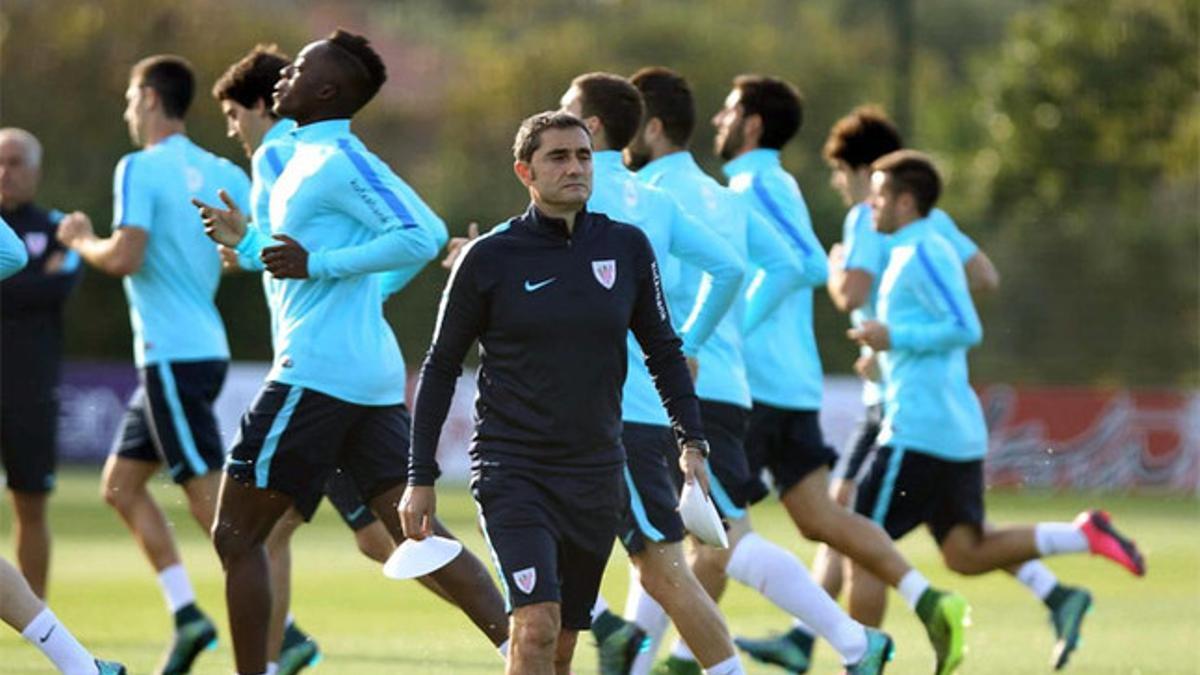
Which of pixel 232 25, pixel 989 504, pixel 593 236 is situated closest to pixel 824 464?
pixel 593 236

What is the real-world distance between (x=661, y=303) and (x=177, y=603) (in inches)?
157

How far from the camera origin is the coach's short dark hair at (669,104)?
32.1 feet

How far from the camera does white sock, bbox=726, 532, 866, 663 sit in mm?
9617

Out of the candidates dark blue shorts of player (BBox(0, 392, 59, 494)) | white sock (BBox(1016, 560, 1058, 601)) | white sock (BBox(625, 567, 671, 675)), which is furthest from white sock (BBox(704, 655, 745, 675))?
dark blue shorts of player (BBox(0, 392, 59, 494))

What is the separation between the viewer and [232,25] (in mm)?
43219

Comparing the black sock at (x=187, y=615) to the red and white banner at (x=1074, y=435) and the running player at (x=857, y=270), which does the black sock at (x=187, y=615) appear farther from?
the red and white banner at (x=1074, y=435)

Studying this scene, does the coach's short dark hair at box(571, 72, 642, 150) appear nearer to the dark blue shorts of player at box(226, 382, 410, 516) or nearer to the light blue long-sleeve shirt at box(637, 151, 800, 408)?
the light blue long-sleeve shirt at box(637, 151, 800, 408)

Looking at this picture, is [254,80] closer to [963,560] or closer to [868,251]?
[868,251]

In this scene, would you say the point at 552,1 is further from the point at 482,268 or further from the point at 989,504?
the point at 482,268

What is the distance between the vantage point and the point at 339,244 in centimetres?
888

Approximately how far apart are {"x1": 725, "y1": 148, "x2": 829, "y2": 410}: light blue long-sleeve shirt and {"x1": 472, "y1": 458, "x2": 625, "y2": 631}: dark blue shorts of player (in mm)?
2932

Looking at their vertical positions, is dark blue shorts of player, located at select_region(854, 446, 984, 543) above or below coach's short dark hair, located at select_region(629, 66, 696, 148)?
below

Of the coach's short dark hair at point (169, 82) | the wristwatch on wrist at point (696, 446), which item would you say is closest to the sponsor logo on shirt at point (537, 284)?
the wristwatch on wrist at point (696, 446)

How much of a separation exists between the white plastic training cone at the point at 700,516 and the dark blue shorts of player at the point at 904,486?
349 cm
